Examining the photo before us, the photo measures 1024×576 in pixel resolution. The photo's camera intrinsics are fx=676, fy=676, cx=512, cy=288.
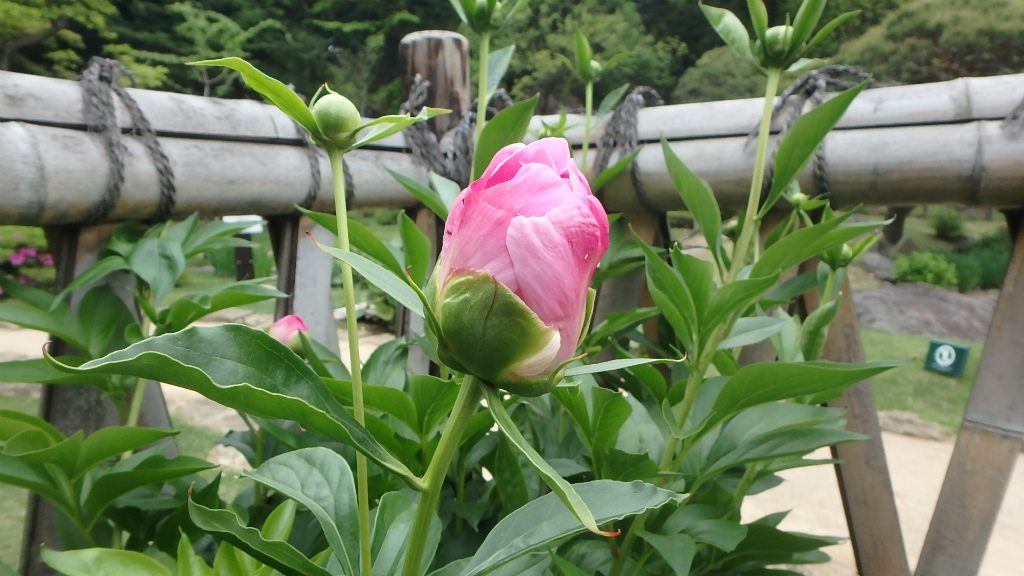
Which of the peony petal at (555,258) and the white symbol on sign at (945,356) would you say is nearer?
the peony petal at (555,258)

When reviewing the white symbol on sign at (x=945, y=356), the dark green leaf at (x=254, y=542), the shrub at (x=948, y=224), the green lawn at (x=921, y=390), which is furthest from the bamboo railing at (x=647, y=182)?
the shrub at (x=948, y=224)

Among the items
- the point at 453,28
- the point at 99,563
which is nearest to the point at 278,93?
the point at 99,563

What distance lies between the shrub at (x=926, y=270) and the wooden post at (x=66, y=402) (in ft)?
19.4

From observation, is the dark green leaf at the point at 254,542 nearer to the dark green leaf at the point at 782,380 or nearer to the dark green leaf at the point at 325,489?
the dark green leaf at the point at 325,489

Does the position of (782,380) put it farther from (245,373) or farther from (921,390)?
(921,390)

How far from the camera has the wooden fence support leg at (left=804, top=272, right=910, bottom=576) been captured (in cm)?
87

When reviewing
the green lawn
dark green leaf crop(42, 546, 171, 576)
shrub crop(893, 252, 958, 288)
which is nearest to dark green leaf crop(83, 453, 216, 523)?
dark green leaf crop(42, 546, 171, 576)

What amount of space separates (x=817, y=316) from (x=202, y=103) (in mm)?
626

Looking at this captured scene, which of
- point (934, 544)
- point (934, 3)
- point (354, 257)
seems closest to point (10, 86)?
point (354, 257)

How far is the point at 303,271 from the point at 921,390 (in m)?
3.22

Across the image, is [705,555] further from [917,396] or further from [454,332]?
[917,396]

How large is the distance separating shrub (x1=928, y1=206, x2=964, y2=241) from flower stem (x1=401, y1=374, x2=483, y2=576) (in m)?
7.40

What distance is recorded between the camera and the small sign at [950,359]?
3307 millimetres

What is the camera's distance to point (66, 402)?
642 mm
